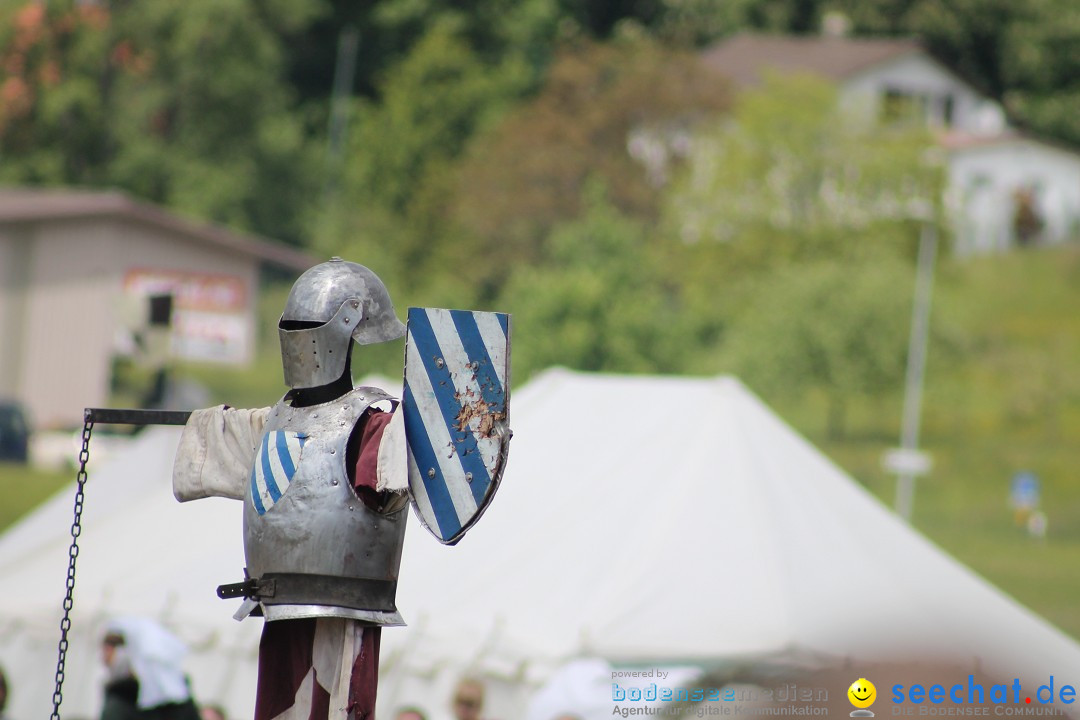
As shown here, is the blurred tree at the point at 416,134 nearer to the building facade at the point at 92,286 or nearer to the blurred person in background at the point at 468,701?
the building facade at the point at 92,286

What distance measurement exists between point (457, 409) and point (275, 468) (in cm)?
56

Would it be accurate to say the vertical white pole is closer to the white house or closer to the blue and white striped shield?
the white house

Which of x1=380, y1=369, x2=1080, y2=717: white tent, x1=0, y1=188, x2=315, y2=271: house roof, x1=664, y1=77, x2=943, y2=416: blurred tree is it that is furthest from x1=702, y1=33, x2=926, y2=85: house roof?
x1=380, y1=369, x2=1080, y2=717: white tent

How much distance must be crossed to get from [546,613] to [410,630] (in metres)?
0.84

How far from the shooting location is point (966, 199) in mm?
52562

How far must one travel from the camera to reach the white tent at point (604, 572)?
9703mm

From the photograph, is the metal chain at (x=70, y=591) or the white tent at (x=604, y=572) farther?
the white tent at (x=604, y=572)

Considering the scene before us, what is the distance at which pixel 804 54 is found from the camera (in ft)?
191

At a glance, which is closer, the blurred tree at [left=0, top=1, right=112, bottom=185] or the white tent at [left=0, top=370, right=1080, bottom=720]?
the white tent at [left=0, top=370, right=1080, bottom=720]

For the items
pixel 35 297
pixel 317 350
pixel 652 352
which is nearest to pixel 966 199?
pixel 652 352

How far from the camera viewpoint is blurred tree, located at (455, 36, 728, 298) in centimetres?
4984

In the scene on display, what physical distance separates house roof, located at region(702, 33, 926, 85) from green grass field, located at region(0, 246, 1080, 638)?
26.1ft

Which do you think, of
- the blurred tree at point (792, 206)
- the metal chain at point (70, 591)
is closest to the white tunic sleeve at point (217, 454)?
the metal chain at point (70, 591)

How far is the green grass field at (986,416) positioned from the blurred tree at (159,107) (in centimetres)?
494
